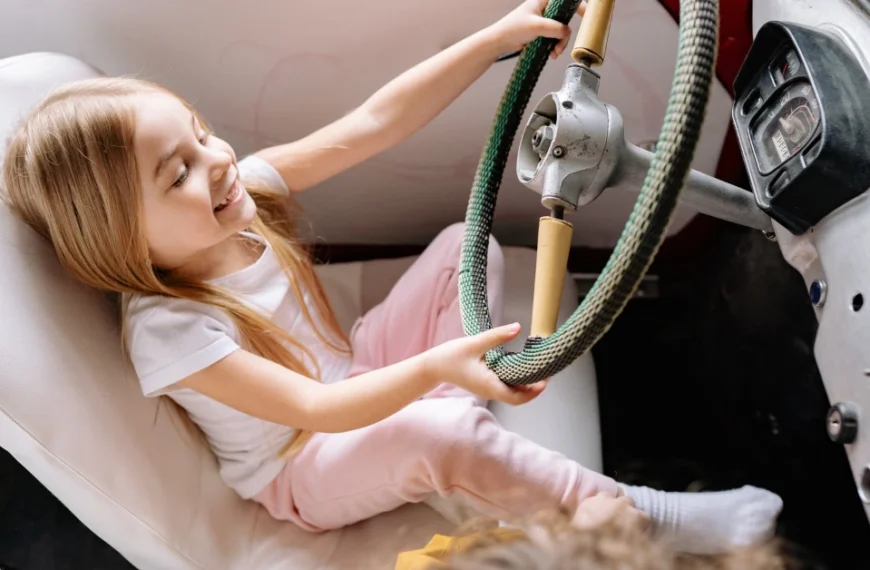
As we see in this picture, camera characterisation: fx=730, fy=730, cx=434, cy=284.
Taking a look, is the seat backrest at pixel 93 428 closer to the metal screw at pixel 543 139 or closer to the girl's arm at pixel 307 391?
the girl's arm at pixel 307 391

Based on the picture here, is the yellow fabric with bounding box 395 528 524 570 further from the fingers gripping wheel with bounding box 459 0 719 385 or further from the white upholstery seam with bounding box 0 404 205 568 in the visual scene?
the white upholstery seam with bounding box 0 404 205 568

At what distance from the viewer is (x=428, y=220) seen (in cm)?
111

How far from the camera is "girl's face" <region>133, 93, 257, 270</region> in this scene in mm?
643

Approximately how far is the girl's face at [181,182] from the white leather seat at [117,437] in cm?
11

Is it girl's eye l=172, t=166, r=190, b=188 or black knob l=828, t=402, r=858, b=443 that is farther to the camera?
girl's eye l=172, t=166, r=190, b=188

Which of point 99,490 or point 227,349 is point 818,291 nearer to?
point 227,349

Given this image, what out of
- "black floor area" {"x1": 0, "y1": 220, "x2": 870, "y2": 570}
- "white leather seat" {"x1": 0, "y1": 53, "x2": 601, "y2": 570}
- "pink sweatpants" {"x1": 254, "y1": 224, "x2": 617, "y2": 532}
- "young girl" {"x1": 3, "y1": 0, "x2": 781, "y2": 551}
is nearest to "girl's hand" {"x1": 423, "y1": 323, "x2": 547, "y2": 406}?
"young girl" {"x1": 3, "y1": 0, "x2": 781, "y2": 551}

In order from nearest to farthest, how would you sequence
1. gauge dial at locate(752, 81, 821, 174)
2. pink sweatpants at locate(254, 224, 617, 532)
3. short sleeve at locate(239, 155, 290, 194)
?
gauge dial at locate(752, 81, 821, 174)
pink sweatpants at locate(254, 224, 617, 532)
short sleeve at locate(239, 155, 290, 194)

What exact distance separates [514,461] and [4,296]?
0.49m

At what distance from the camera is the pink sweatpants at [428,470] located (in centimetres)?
72

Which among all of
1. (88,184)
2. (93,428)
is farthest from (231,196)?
(93,428)

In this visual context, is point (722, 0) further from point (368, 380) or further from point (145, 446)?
point (145, 446)

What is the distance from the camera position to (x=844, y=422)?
45cm

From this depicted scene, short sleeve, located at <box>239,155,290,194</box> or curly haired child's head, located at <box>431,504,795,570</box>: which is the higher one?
short sleeve, located at <box>239,155,290,194</box>
